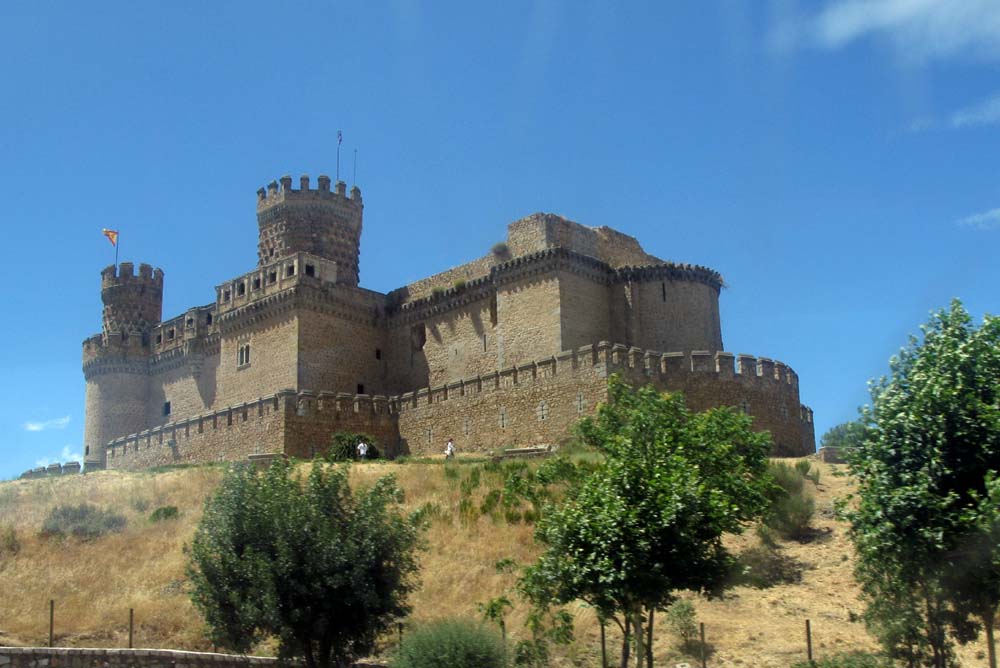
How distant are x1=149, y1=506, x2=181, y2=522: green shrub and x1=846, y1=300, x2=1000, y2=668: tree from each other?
1897 centimetres

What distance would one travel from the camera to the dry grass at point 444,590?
20.1 metres

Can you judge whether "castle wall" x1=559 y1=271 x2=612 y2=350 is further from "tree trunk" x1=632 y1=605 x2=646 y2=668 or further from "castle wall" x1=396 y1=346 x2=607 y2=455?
"tree trunk" x1=632 y1=605 x2=646 y2=668

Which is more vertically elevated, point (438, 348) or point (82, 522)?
point (438, 348)

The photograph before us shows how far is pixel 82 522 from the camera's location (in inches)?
1129

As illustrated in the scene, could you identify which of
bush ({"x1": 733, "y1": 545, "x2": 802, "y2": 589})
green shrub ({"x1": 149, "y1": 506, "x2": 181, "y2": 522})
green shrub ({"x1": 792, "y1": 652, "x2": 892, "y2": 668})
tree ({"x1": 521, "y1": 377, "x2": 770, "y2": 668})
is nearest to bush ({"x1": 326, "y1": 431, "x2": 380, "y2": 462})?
green shrub ({"x1": 149, "y1": 506, "x2": 181, "y2": 522})

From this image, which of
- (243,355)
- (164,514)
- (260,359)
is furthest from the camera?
(243,355)

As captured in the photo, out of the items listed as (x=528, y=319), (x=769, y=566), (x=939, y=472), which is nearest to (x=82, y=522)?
(x=528, y=319)

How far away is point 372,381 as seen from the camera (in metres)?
44.3

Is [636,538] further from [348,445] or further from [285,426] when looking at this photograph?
[285,426]

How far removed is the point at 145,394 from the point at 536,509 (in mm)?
32379

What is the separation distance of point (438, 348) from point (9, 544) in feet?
62.9

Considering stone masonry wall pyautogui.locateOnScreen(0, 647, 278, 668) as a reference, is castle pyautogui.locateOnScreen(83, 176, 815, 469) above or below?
above

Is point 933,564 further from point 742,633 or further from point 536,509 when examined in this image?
point 536,509

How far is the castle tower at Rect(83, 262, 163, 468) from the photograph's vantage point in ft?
173
